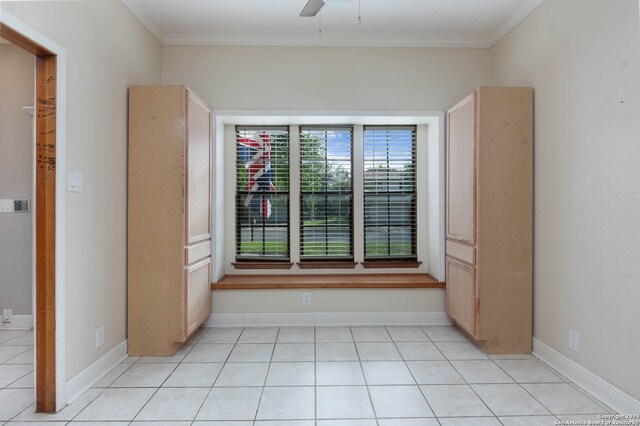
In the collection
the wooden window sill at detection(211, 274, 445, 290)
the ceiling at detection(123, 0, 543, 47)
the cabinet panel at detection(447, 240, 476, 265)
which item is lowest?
the wooden window sill at detection(211, 274, 445, 290)

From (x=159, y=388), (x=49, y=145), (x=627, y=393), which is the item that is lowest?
(x=159, y=388)

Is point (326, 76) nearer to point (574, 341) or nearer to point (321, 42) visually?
point (321, 42)

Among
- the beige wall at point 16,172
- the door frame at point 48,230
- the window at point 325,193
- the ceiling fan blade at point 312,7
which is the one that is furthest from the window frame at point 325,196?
the beige wall at point 16,172

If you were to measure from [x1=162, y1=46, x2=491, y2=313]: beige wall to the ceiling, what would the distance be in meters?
0.09

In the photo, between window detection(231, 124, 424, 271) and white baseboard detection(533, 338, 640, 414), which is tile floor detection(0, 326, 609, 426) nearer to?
white baseboard detection(533, 338, 640, 414)

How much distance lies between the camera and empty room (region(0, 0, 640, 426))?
83.8 inches

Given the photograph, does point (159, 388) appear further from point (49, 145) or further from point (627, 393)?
point (627, 393)

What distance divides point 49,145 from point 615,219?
351 cm

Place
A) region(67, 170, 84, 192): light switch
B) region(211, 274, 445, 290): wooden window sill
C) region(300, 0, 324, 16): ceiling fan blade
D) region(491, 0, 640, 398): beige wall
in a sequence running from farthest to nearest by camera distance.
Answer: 1. region(211, 274, 445, 290): wooden window sill
2. region(300, 0, 324, 16): ceiling fan blade
3. region(67, 170, 84, 192): light switch
4. region(491, 0, 640, 398): beige wall

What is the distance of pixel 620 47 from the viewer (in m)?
2.12

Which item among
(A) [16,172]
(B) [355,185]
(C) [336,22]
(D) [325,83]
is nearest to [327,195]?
(B) [355,185]

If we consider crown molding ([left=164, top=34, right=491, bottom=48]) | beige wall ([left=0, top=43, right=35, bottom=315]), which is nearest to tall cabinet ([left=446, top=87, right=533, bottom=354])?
crown molding ([left=164, top=34, right=491, bottom=48])

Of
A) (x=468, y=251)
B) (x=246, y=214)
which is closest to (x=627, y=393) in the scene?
(x=468, y=251)

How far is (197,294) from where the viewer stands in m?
3.19
